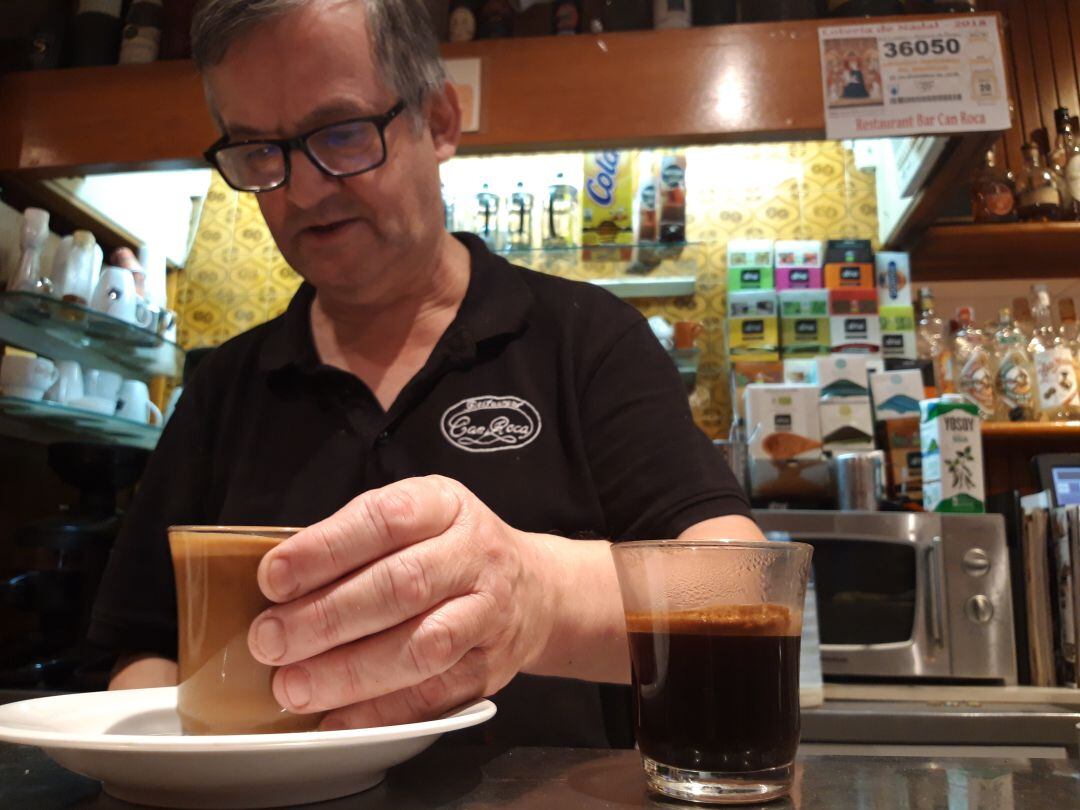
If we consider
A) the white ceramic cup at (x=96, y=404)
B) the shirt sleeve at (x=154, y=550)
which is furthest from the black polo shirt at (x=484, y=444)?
the white ceramic cup at (x=96, y=404)

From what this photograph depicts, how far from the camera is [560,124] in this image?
1884 millimetres

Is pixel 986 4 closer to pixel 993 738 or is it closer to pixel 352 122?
pixel 993 738

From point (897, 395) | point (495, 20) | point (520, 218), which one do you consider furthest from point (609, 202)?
point (897, 395)

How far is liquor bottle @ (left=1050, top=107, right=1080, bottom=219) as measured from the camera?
2.38m

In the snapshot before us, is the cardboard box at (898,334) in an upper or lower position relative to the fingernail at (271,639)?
upper

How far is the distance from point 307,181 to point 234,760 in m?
0.75

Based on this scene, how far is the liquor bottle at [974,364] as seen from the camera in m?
2.31

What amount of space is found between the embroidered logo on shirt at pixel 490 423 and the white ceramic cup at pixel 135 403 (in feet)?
4.40

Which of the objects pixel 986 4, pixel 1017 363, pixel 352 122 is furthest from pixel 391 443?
pixel 986 4

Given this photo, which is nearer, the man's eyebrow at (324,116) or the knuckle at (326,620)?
the knuckle at (326,620)

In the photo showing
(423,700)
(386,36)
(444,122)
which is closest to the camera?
(423,700)

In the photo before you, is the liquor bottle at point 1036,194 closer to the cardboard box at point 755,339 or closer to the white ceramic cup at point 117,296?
the cardboard box at point 755,339

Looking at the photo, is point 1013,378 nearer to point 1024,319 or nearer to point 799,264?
point 1024,319

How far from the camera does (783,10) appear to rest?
6.31ft
